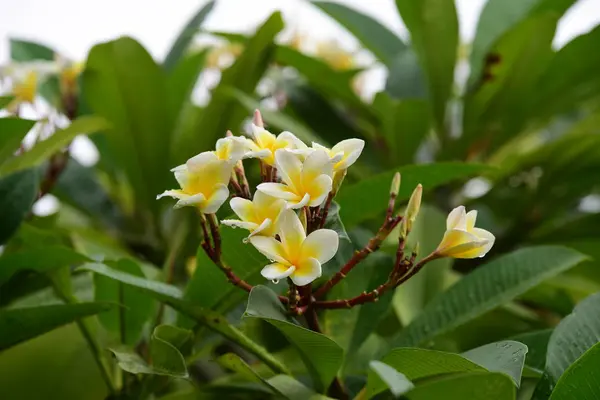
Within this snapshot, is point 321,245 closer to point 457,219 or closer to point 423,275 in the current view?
point 457,219

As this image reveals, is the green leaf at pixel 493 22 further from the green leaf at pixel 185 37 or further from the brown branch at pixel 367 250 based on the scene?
the brown branch at pixel 367 250

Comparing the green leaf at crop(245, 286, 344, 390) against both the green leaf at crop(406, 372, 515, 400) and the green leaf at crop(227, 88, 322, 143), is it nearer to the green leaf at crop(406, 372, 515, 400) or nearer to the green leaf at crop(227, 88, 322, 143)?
the green leaf at crop(406, 372, 515, 400)

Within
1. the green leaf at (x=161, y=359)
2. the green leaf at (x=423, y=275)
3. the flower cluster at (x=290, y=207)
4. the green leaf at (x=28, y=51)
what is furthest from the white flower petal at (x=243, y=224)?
the green leaf at (x=28, y=51)

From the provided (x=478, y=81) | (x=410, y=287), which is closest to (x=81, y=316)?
(x=410, y=287)

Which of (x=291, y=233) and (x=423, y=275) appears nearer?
(x=291, y=233)

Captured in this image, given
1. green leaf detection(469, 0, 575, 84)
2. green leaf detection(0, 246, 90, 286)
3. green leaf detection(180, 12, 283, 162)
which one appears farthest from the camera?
green leaf detection(469, 0, 575, 84)

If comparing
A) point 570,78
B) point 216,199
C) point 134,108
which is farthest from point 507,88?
point 216,199

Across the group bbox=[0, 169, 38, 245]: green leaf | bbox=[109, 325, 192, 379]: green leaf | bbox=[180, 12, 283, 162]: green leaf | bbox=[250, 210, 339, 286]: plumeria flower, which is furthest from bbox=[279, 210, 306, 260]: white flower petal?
bbox=[180, 12, 283, 162]: green leaf

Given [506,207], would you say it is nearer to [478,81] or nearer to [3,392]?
[478,81]
